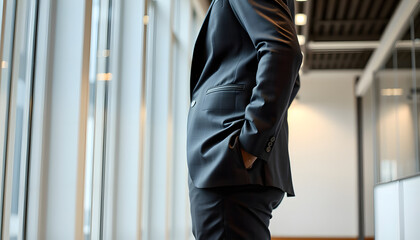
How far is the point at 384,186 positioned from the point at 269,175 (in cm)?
264

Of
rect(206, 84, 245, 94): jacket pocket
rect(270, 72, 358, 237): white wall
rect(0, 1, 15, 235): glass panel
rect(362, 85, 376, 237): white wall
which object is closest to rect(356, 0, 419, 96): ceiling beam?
rect(362, 85, 376, 237): white wall

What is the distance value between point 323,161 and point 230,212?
9.92 metres

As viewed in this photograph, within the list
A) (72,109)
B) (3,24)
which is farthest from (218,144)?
(72,109)

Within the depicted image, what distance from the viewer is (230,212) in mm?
1240

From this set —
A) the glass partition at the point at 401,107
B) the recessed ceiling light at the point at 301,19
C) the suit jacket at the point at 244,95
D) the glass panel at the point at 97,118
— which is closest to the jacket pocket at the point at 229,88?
the suit jacket at the point at 244,95

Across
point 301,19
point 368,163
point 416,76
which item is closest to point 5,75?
point 416,76

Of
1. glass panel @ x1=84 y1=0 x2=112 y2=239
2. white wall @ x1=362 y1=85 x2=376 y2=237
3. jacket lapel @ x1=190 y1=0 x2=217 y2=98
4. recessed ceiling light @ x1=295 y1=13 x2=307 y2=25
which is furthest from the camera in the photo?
white wall @ x1=362 y1=85 x2=376 y2=237

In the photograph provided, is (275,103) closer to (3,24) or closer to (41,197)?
(3,24)

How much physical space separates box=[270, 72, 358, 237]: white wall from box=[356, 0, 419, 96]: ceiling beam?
1.03 m

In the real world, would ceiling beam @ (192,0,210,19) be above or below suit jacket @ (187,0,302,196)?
above

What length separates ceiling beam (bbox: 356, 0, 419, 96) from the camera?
5820 millimetres

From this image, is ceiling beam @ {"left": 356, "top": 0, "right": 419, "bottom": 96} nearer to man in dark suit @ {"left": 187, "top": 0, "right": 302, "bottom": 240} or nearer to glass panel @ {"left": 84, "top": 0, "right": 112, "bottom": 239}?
glass panel @ {"left": 84, "top": 0, "right": 112, "bottom": 239}

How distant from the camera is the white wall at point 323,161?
1075cm

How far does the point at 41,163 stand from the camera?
2453 millimetres
